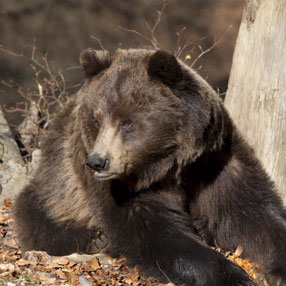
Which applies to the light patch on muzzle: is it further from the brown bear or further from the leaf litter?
the leaf litter

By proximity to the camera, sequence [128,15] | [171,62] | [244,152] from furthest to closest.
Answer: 1. [128,15]
2. [244,152]
3. [171,62]

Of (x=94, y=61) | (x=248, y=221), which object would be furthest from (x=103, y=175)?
(x=248, y=221)

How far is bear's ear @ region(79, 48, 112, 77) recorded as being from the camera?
4.62 meters

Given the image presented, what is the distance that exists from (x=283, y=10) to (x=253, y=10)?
366mm

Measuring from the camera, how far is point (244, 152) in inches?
199

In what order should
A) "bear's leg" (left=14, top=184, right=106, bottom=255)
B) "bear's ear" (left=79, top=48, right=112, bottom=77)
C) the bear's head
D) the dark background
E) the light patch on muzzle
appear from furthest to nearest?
the dark background < "bear's leg" (left=14, top=184, right=106, bottom=255) < "bear's ear" (left=79, top=48, right=112, bottom=77) < the bear's head < the light patch on muzzle

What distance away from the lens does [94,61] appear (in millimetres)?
4625

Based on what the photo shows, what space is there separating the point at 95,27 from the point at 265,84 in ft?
15.1

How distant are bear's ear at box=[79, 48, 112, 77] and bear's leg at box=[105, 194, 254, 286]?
1.27 metres

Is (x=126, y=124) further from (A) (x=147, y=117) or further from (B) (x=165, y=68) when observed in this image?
(B) (x=165, y=68)

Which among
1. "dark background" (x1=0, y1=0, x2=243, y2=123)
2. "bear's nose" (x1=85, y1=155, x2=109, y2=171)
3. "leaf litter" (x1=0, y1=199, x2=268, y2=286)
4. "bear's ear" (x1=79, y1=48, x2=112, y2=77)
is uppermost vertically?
"dark background" (x1=0, y1=0, x2=243, y2=123)

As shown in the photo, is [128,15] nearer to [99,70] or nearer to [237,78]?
[237,78]

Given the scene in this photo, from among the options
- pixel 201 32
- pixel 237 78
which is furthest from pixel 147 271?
pixel 201 32

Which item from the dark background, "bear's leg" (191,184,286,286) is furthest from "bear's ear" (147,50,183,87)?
the dark background
